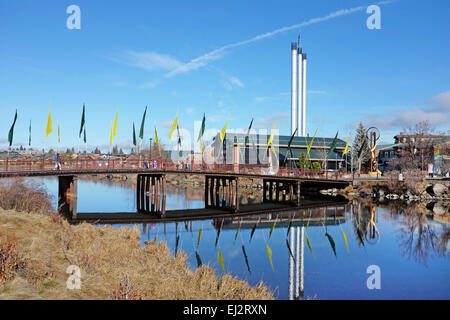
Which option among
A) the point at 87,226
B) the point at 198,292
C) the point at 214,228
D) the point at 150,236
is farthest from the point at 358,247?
the point at 87,226

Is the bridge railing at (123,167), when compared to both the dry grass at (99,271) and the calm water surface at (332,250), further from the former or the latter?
the dry grass at (99,271)

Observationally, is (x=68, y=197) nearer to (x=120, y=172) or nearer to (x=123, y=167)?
(x=120, y=172)

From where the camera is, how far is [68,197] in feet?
122

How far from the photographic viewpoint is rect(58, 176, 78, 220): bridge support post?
107 feet

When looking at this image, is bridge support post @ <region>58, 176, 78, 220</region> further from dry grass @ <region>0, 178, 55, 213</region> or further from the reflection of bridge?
the reflection of bridge

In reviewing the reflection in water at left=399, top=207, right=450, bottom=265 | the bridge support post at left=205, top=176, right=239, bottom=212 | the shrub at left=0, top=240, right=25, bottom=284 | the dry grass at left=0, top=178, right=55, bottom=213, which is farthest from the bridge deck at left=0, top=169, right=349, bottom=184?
the shrub at left=0, top=240, right=25, bottom=284

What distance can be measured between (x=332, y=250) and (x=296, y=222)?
10.5 m

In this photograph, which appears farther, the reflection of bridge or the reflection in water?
the reflection in water

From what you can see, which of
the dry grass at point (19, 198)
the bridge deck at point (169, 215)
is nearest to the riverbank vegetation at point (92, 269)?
the dry grass at point (19, 198)

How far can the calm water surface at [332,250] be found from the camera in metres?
16.6

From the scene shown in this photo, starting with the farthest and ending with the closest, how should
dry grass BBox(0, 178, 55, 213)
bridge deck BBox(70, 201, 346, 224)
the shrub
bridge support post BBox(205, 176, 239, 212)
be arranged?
1. bridge support post BBox(205, 176, 239, 212)
2. bridge deck BBox(70, 201, 346, 224)
3. dry grass BBox(0, 178, 55, 213)
4. the shrub

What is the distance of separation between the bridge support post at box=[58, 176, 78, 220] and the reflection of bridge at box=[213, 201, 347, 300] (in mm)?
12672
